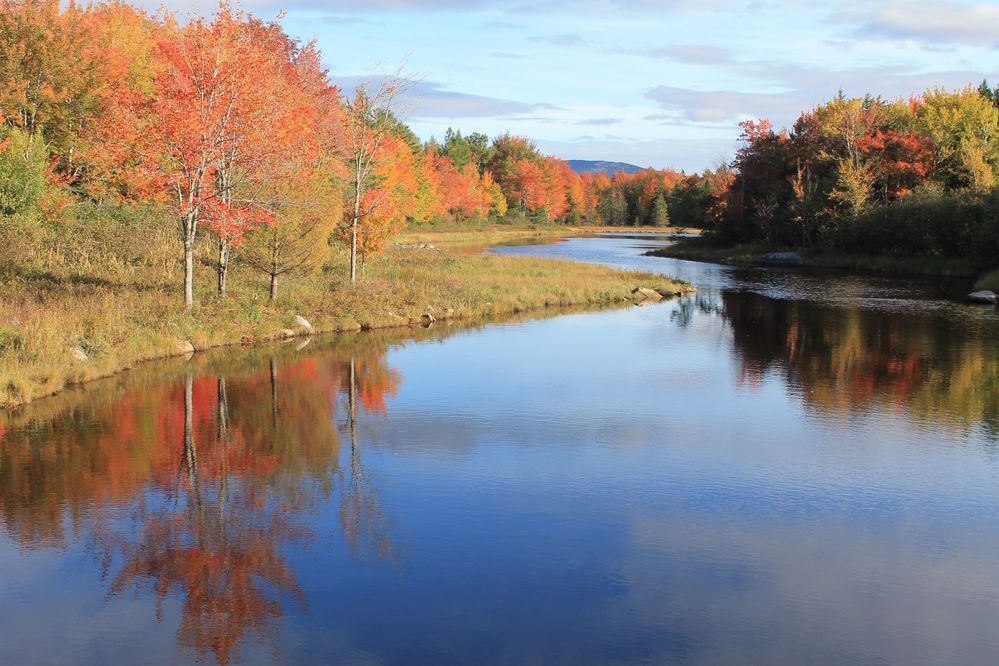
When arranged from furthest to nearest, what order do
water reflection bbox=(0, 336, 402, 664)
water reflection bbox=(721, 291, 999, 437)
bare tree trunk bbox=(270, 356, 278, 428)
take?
water reflection bbox=(721, 291, 999, 437)
bare tree trunk bbox=(270, 356, 278, 428)
water reflection bbox=(0, 336, 402, 664)

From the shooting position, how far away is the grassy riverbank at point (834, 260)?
50.1 metres

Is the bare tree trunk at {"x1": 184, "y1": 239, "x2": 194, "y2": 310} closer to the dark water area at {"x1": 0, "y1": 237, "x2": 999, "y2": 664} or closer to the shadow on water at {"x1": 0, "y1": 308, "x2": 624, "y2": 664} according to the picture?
the dark water area at {"x1": 0, "y1": 237, "x2": 999, "y2": 664}

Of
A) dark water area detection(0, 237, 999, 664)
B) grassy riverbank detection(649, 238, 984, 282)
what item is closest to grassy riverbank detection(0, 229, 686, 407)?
dark water area detection(0, 237, 999, 664)

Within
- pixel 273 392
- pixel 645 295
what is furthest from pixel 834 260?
pixel 273 392

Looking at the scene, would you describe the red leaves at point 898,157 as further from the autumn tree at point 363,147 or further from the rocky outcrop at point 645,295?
the autumn tree at point 363,147

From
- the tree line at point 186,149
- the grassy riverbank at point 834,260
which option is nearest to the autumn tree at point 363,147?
the tree line at point 186,149

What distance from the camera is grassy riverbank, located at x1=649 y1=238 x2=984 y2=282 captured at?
164ft

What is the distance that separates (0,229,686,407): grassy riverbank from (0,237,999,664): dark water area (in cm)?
75

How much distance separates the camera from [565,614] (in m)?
8.40

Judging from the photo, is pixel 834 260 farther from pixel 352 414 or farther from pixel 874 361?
pixel 352 414

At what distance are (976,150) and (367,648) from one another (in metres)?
59.5

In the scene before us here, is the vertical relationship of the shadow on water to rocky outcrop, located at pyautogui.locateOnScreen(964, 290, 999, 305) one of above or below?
below

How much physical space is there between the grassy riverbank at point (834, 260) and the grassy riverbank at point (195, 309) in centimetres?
2226

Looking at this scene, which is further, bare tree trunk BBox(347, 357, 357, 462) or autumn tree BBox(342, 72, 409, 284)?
autumn tree BBox(342, 72, 409, 284)
